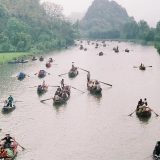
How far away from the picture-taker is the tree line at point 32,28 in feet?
262

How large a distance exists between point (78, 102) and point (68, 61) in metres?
33.3

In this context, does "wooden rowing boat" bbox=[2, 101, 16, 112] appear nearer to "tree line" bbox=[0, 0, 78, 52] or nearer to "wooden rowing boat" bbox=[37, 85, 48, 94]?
"wooden rowing boat" bbox=[37, 85, 48, 94]

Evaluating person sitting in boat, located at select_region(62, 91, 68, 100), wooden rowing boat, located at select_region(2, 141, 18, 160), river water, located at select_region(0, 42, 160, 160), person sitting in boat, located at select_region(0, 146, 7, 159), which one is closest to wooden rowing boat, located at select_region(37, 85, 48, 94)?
river water, located at select_region(0, 42, 160, 160)

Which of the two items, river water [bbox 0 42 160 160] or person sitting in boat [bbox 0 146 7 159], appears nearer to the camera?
person sitting in boat [bbox 0 146 7 159]

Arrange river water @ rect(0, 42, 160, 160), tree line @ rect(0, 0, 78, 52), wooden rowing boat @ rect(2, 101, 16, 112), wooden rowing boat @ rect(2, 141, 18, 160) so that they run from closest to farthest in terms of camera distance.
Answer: wooden rowing boat @ rect(2, 141, 18, 160)
river water @ rect(0, 42, 160, 160)
wooden rowing boat @ rect(2, 101, 16, 112)
tree line @ rect(0, 0, 78, 52)

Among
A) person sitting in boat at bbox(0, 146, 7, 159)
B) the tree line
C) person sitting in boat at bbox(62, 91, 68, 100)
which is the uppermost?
the tree line

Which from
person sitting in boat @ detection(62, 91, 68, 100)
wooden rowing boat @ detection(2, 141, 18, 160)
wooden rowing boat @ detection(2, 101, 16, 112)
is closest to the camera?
wooden rowing boat @ detection(2, 141, 18, 160)

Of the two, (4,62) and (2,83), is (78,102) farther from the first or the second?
(4,62)

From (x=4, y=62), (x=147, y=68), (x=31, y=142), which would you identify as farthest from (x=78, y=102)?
(x=4, y=62)

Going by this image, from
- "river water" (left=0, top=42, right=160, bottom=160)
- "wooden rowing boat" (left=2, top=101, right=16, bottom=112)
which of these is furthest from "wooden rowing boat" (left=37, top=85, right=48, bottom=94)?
"wooden rowing boat" (left=2, top=101, right=16, bottom=112)

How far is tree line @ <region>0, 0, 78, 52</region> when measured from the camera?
8000 centimetres

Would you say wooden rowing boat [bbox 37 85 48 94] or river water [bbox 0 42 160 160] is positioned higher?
wooden rowing boat [bbox 37 85 48 94]

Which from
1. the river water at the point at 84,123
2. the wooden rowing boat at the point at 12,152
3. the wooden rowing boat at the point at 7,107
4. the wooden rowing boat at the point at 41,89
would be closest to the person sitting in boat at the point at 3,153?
the wooden rowing boat at the point at 12,152

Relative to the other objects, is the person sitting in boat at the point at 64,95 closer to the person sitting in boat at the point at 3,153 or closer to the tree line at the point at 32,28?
the person sitting in boat at the point at 3,153
